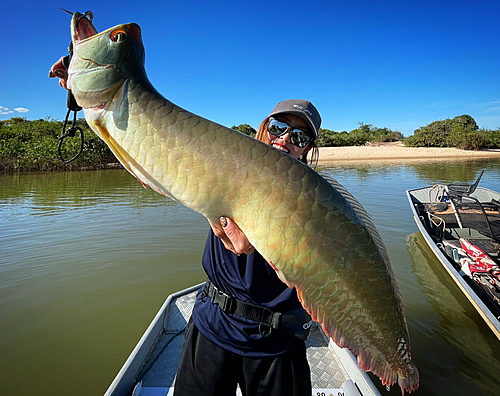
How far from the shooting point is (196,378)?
170 centimetres

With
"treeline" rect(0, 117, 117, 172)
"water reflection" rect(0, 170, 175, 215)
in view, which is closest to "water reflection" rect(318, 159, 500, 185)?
"water reflection" rect(0, 170, 175, 215)

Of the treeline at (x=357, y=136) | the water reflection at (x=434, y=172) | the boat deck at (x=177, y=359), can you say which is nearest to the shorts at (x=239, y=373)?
the boat deck at (x=177, y=359)

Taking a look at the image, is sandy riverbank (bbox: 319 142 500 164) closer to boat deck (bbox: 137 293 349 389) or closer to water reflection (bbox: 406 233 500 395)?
water reflection (bbox: 406 233 500 395)

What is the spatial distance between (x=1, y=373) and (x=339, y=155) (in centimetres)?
4974

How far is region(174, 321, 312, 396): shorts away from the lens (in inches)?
65.0

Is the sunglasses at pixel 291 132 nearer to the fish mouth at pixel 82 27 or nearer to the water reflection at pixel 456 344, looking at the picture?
the fish mouth at pixel 82 27

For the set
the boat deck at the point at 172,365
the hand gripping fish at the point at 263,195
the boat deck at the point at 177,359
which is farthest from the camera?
the boat deck at the point at 177,359

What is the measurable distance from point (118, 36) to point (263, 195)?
1.08 meters

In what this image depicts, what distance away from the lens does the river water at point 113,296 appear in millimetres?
4164

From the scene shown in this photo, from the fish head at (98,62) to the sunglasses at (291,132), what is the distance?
0.97 metres

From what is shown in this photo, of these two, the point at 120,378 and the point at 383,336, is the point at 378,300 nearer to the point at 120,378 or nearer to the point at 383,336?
Answer: the point at 383,336

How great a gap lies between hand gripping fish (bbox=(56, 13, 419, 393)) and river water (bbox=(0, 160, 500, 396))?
340cm

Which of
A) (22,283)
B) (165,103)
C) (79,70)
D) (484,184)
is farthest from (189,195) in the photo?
(484,184)

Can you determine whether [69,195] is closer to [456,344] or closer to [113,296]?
[113,296]
